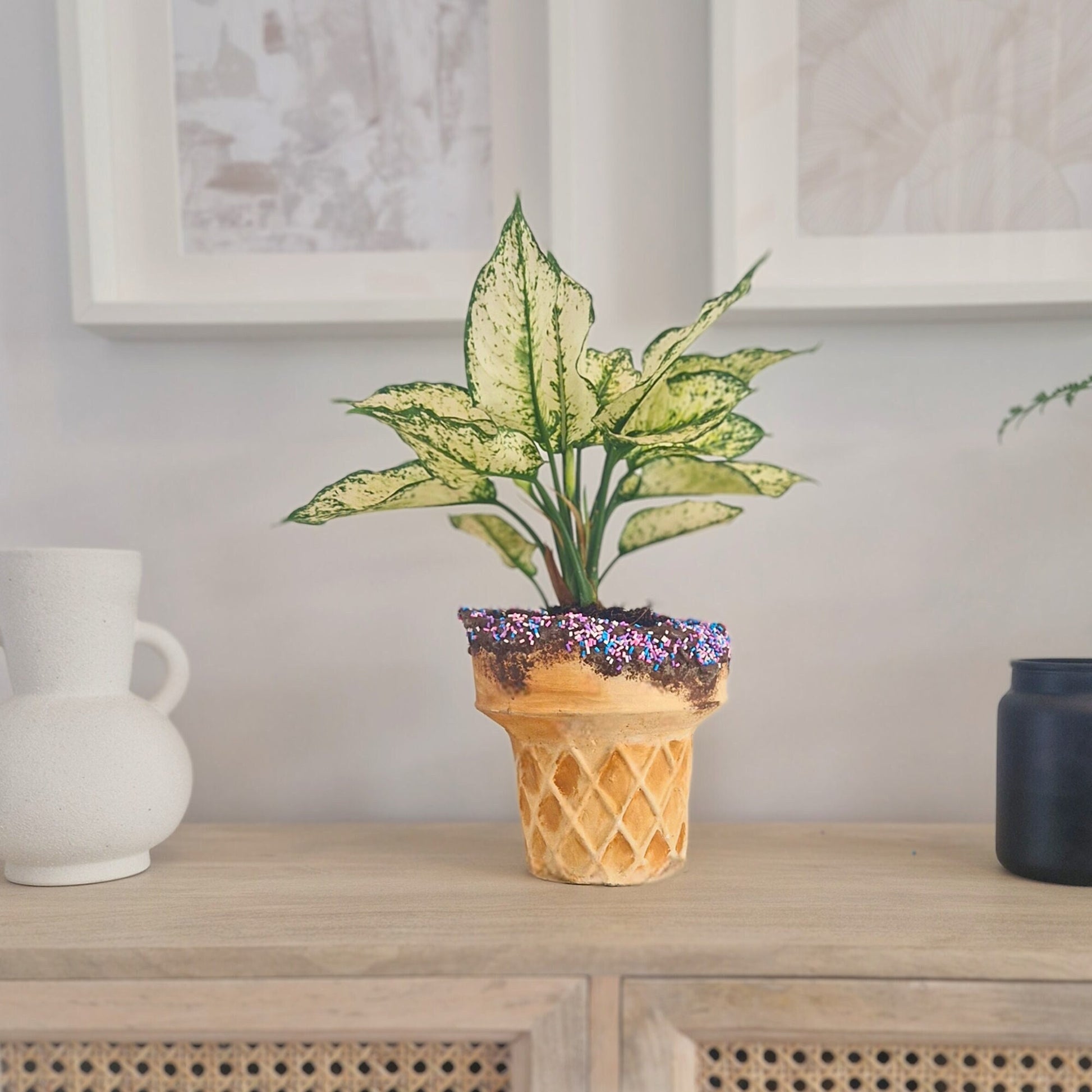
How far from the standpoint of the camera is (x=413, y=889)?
0.62 m

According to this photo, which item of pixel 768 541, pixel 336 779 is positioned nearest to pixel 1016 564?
pixel 768 541

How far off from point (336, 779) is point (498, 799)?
0.52 ft

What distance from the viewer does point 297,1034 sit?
1.73ft

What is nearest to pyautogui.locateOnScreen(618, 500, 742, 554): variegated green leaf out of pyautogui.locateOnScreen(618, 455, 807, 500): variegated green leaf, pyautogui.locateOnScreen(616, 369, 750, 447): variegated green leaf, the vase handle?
pyautogui.locateOnScreen(618, 455, 807, 500): variegated green leaf

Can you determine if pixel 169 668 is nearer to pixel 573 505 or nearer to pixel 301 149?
pixel 573 505

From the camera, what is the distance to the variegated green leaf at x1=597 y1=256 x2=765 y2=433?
1.87ft

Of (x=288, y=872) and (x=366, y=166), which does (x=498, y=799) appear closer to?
(x=288, y=872)

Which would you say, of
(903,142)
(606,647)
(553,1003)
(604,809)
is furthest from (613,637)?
(903,142)

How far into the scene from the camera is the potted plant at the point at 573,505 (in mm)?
570

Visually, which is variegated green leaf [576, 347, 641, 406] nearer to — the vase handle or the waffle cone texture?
the waffle cone texture

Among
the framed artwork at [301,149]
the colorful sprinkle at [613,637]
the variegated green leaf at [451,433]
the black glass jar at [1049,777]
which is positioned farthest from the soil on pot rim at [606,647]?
the framed artwork at [301,149]

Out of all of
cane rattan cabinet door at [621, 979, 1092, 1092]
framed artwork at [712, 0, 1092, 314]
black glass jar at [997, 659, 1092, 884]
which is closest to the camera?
cane rattan cabinet door at [621, 979, 1092, 1092]

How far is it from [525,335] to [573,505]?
133 millimetres

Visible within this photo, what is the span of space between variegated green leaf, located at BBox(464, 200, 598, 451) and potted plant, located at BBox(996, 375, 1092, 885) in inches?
14.9
